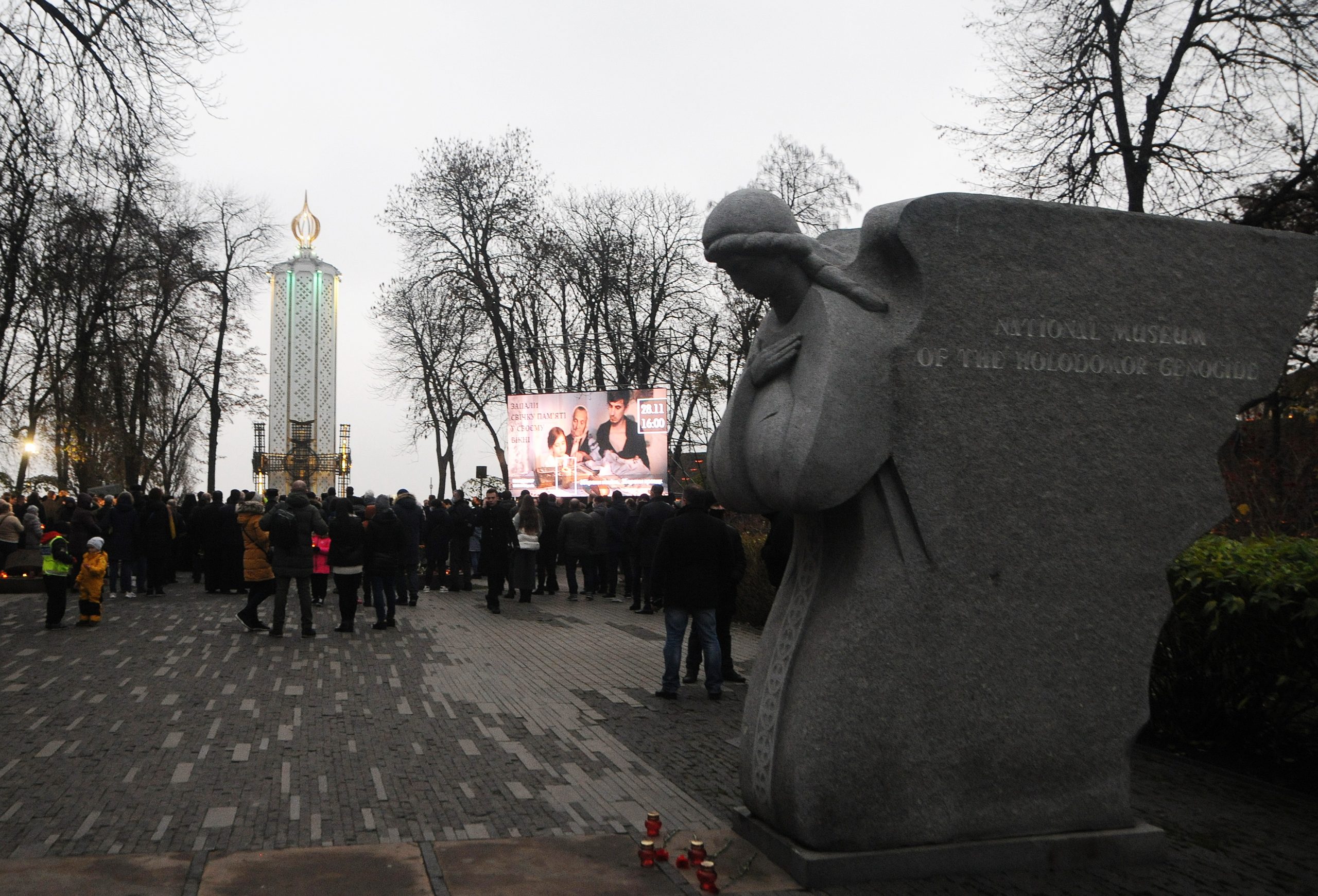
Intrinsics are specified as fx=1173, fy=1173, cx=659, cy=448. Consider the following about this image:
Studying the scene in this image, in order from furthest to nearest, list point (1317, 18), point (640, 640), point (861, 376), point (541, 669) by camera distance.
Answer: point (1317, 18) < point (640, 640) < point (541, 669) < point (861, 376)

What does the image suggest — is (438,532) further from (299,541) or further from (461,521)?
(299,541)

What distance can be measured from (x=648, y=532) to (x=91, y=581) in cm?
787

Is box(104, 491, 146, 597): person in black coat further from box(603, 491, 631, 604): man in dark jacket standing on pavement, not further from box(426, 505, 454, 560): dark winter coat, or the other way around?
box(603, 491, 631, 604): man in dark jacket standing on pavement

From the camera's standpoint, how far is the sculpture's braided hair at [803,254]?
5188 millimetres

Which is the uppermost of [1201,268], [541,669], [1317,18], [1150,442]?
[1317,18]

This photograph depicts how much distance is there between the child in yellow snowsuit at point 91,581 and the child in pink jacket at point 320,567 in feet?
8.46

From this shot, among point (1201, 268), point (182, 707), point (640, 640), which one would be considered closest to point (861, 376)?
point (1201, 268)

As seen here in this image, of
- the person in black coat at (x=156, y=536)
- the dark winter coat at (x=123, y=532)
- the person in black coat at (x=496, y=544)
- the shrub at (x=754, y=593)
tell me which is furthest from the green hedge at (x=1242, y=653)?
the dark winter coat at (x=123, y=532)

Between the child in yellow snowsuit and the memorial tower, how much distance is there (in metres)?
37.7

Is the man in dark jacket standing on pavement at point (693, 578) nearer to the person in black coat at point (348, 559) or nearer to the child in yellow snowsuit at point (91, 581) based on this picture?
the person in black coat at point (348, 559)

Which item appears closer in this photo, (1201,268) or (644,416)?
(1201,268)

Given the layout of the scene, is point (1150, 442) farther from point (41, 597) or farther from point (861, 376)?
point (41, 597)

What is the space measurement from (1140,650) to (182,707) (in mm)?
7028

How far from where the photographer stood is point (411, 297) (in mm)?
41875
